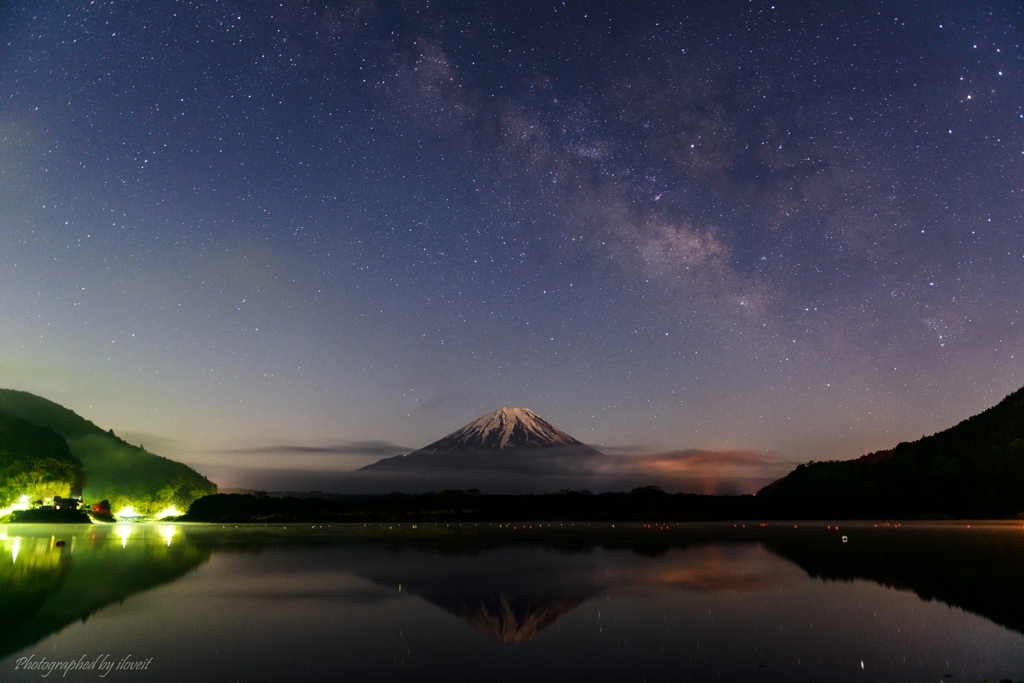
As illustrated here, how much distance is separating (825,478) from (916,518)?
147 ft

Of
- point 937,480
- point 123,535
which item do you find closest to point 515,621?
point 123,535

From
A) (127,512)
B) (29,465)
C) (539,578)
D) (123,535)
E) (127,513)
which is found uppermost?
(29,465)

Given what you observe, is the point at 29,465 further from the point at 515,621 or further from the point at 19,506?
the point at 515,621

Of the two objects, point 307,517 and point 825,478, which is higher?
point 825,478

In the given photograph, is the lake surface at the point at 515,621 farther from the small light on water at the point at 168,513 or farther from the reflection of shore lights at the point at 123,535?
the small light on water at the point at 168,513

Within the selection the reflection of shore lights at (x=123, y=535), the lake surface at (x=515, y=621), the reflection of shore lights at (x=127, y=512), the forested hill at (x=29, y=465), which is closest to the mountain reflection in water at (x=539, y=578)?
the lake surface at (x=515, y=621)

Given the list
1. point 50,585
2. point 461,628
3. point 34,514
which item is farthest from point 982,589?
point 34,514

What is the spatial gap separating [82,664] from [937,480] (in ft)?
538

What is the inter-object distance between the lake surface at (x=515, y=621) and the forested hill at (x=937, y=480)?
11579cm

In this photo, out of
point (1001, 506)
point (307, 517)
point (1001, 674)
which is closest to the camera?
point (1001, 674)

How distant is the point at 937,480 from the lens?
467ft

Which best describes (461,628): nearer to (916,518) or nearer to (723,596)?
(723,596)

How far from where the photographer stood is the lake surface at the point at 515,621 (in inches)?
564

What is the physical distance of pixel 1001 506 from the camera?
124625 mm
